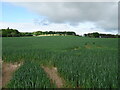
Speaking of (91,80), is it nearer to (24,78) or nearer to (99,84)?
(99,84)

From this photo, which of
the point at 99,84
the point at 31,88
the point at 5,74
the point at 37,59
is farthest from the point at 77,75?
the point at 37,59

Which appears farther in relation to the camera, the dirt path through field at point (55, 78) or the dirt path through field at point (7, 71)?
the dirt path through field at point (7, 71)

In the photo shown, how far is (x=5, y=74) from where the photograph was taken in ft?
28.3

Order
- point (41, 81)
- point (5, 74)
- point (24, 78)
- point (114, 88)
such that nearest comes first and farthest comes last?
point (114, 88) < point (41, 81) < point (24, 78) < point (5, 74)

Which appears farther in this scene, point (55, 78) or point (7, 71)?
point (7, 71)

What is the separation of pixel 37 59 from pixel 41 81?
5.43 meters

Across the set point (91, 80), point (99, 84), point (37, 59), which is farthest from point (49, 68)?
point (99, 84)

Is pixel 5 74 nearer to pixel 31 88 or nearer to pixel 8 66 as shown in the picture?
pixel 8 66

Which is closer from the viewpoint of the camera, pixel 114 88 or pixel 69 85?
pixel 114 88

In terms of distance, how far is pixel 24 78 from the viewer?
662 centimetres

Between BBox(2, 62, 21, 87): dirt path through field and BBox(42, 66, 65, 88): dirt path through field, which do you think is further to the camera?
BBox(2, 62, 21, 87): dirt path through field

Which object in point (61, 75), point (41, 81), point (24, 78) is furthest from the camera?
point (61, 75)

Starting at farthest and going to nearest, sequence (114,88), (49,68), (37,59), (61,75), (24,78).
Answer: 1. (37,59)
2. (49,68)
3. (61,75)
4. (24,78)
5. (114,88)

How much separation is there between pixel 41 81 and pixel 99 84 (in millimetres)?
2141
